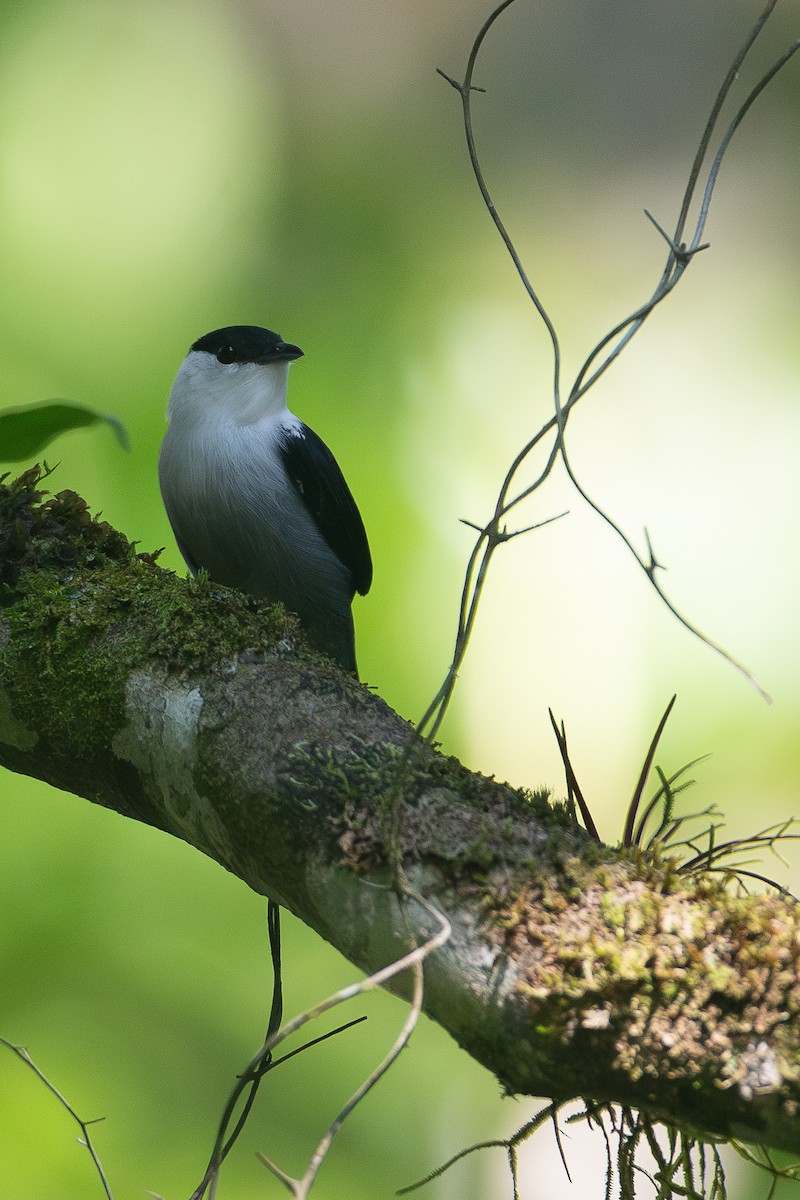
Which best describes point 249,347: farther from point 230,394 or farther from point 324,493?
point 324,493

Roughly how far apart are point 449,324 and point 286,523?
275cm

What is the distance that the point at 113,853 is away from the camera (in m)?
4.29

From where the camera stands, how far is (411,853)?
129 cm

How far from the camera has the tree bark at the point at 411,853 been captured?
42.4 inches

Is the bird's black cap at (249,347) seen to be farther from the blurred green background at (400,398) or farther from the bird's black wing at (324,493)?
the blurred green background at (400,398)

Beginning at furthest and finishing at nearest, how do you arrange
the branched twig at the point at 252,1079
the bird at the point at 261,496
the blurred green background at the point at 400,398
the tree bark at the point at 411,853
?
the blurred green background at the point at 400,398 < the bird at the point at 261,496 < the branched twig at the point at 252,1079 < the tree bark at the point at 411,853

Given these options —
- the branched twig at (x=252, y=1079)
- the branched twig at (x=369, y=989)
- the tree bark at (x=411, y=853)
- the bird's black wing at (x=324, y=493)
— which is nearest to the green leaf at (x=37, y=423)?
the tree bark at (x=411, y=853)

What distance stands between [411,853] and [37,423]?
1.04m

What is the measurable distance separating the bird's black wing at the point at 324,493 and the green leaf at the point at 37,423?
1212mm


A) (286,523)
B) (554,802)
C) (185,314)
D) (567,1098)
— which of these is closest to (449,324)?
(185,314)

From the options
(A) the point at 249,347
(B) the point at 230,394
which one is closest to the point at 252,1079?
(B) the point at 230,394

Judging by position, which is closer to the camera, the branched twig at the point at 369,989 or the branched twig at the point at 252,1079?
the branched twig at the point at 369,989

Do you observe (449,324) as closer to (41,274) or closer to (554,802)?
(41,274)

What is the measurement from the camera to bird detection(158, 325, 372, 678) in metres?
2.94
